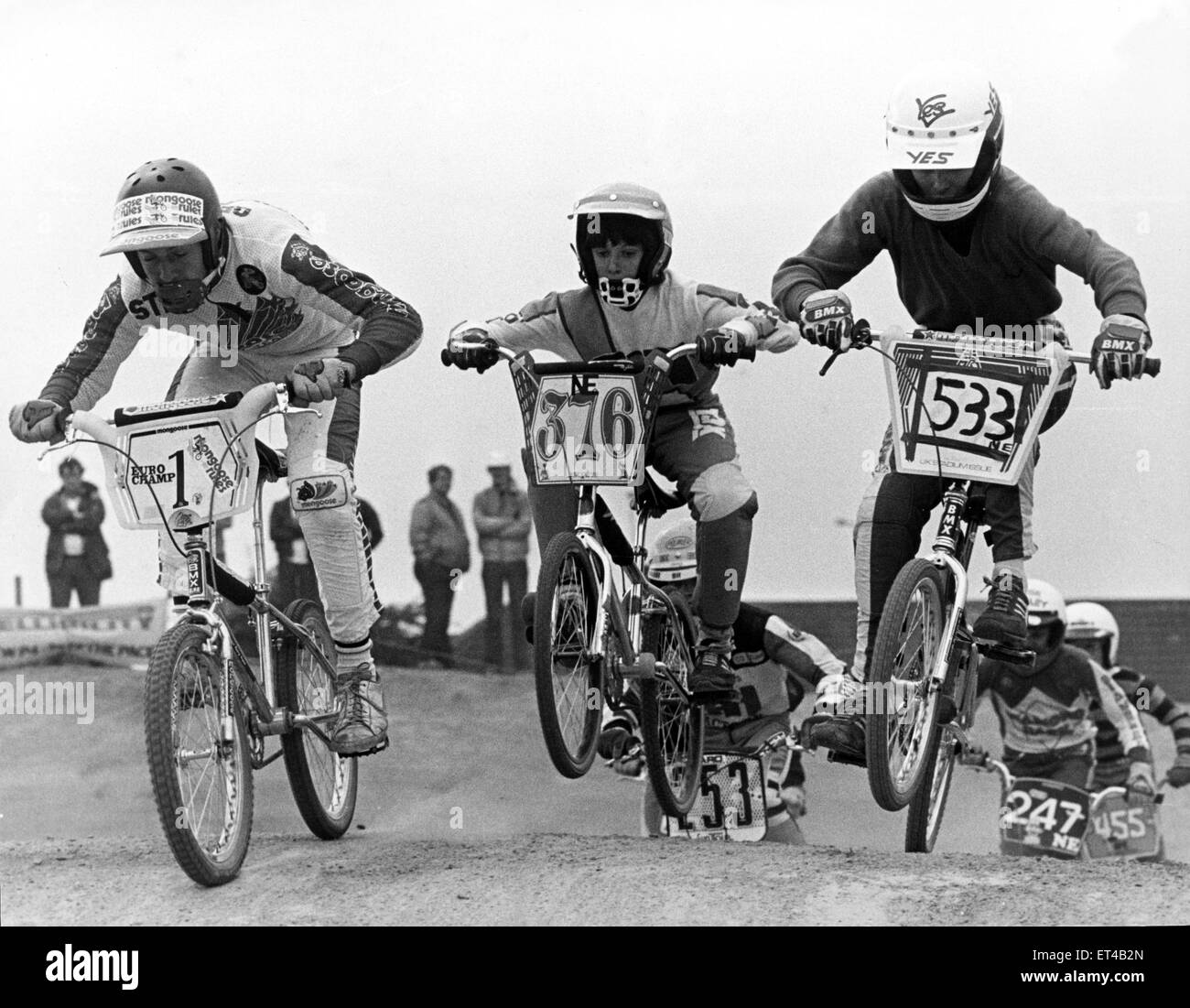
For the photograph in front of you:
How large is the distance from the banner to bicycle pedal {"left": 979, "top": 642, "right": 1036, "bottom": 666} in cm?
480

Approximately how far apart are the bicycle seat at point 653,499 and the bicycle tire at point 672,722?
0.36 m

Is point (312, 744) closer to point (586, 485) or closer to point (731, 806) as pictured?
point (586, 485)

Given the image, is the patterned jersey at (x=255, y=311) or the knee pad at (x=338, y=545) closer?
the patterned jersey at (x=255, y=311)

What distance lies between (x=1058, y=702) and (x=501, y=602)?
9.21 ft

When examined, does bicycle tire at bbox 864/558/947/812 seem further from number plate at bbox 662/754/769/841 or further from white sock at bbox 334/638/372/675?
white sock at bbox 334/638/372/675

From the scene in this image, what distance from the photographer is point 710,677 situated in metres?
6.79

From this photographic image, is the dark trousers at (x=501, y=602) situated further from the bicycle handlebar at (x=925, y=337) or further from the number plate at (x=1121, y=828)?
the bicycle handlebar at (x=925, y=337)

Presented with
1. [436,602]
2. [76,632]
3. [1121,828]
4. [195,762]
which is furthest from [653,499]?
[76,632]

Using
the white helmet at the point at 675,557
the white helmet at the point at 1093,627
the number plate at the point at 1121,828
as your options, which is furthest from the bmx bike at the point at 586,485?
the white helmet at the point at 1093,627

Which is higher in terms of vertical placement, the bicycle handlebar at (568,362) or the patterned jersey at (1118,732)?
the bicycle handlebar at (568,362)

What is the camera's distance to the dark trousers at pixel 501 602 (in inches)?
375

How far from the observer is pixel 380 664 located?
9977 millimetres
